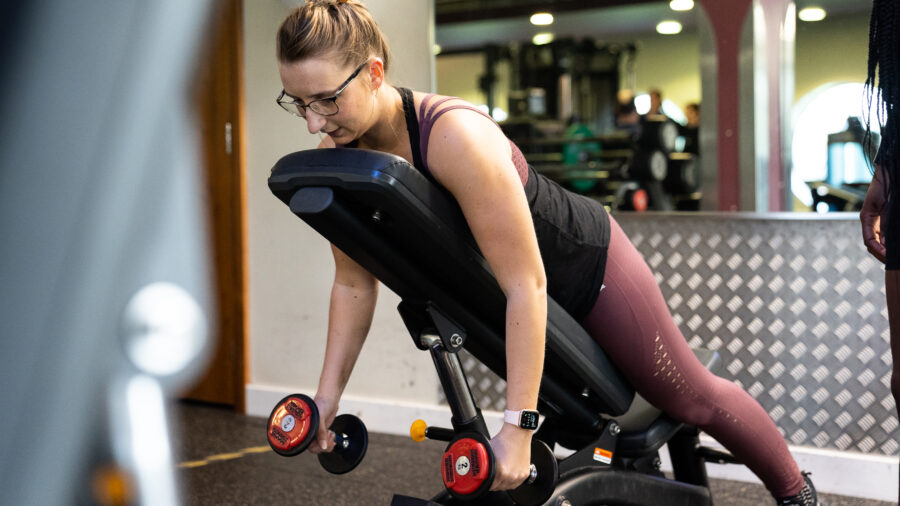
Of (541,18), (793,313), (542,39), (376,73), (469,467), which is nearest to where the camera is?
(469,467)

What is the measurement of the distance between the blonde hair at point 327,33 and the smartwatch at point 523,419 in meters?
0.60

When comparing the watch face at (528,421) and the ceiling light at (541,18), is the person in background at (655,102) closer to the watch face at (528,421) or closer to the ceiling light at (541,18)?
the ceiling light at (541,18)

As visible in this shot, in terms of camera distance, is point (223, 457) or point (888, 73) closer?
point (888, 73)

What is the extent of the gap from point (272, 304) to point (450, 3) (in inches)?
57.6

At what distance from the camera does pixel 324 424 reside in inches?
61.8

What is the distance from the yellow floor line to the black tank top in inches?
69.9

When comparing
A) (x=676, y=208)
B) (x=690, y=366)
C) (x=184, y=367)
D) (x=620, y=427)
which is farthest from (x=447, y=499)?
(x=184, y=367)

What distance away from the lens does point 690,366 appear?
175 cm

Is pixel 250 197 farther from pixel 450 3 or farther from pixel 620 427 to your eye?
pixel 620 427

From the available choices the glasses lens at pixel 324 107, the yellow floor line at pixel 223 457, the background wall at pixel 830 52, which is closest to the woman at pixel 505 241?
the glasses lens at pixel 324 107

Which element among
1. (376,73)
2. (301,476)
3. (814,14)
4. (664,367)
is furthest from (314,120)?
(814,14)

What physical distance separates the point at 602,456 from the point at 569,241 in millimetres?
449

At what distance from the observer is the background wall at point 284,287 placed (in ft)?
11.2

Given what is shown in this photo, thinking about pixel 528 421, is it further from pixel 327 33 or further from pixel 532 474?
pixel 327 33
